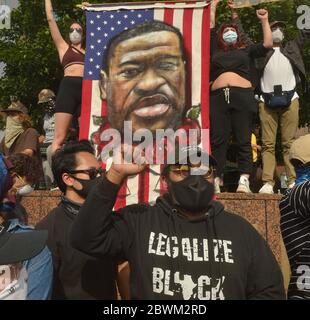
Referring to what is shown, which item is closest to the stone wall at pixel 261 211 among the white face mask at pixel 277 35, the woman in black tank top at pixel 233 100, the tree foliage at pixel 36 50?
the woman in black tank top at pixel 233 100

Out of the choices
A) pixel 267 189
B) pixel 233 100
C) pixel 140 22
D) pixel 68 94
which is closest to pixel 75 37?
pixel 68 94

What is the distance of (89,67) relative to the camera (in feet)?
20.6

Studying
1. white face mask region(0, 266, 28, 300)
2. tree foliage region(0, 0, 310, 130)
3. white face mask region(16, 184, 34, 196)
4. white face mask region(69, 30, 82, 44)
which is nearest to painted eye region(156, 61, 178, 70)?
white face mask region(69, 30, 82, 44)

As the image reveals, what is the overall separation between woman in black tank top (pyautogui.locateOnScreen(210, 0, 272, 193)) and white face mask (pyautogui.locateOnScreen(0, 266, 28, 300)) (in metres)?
3.55

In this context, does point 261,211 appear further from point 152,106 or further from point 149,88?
point 149,88

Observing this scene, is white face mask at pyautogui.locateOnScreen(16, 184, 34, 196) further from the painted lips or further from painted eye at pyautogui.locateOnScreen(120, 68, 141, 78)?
painted eye at pyautogui.locateOnScreen(120, 68, 141, 78)

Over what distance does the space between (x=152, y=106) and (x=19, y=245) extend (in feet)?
11.7

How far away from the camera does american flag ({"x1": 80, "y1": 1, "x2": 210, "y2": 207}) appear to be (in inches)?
240

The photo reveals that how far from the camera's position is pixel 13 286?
2631 millimetres

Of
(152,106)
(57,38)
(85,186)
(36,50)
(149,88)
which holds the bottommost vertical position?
(85,186)

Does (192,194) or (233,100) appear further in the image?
(233,100)

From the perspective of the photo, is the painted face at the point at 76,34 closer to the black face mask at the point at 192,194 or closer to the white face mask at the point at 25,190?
the white face mask at the point at 25,190
